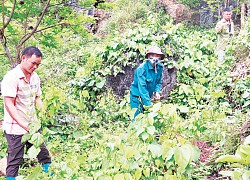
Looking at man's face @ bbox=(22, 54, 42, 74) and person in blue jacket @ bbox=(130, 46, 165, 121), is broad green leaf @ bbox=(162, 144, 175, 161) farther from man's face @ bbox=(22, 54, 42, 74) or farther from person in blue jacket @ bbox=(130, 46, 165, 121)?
person in blue jacket @ bbox=(130, 46, 165, 121)

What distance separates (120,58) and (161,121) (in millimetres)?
4590

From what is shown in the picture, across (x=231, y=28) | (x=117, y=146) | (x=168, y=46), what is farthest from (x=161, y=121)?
(x=231, y=28)

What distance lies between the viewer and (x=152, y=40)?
7.16 m

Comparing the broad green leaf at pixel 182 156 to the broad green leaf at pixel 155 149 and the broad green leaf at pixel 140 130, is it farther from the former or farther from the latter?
the broad green leaf at pixel 140 130

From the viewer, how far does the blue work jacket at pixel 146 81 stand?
4.39 meters

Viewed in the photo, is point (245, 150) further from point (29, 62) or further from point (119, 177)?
point (29, 62)

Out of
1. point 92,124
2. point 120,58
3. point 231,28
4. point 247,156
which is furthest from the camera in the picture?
point 231,28

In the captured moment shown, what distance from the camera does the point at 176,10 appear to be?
14.0 meters

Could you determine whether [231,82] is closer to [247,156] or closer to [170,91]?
[170,91]

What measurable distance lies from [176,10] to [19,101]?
11738mm

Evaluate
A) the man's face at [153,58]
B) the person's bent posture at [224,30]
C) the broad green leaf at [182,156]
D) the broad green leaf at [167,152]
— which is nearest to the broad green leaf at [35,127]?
the broad green leaf at [167,152]

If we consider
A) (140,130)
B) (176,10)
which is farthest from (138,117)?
(176,10)

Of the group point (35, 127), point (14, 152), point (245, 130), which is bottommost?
point (14, 152)

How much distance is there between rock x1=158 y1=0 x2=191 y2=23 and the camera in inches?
551
